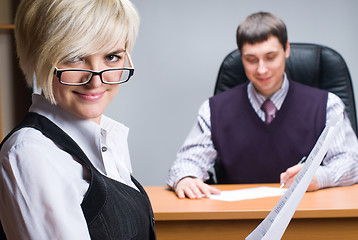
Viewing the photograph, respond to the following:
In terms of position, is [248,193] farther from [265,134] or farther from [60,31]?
[60,31]

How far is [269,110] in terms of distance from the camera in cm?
259

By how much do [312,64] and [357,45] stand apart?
36.3 inches

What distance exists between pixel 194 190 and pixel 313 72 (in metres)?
1.12

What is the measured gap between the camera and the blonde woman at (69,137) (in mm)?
871

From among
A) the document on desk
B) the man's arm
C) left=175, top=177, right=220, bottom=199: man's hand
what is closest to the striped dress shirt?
the man's arm

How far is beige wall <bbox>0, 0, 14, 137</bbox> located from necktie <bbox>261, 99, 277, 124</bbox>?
152cm

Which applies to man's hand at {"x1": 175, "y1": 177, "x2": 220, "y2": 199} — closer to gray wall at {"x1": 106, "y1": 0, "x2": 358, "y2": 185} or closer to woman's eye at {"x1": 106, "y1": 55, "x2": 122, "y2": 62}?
woman's eye at {"x1": 106, "y1": 55, "x2": 122, "y2": 62}

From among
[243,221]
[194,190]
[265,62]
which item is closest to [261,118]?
[265,62]

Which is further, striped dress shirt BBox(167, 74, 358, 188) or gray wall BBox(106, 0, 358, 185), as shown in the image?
gray wall BBox(106, 0, 358, 185)

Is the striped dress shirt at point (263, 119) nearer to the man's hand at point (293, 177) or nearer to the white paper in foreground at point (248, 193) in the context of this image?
the man's hand at point (293, 177)

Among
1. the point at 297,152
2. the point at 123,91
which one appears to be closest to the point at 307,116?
the point at 297,152

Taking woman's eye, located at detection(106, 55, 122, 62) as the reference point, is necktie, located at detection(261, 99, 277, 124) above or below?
below

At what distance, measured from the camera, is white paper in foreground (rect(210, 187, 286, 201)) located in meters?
1.90

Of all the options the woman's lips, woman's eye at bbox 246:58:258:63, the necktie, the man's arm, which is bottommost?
the man's arm
